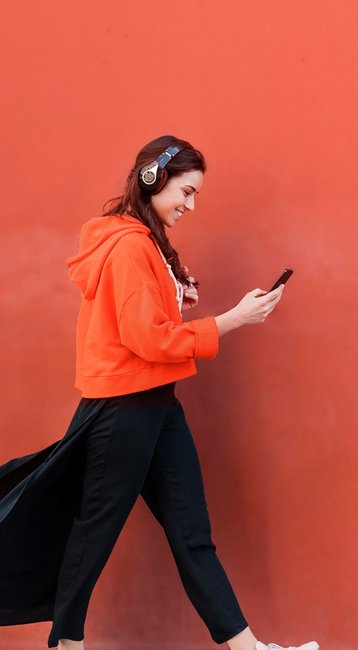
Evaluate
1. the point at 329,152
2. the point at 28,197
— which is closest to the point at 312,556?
the point at 329,152

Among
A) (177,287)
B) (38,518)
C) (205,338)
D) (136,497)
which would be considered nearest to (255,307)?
(205,338)

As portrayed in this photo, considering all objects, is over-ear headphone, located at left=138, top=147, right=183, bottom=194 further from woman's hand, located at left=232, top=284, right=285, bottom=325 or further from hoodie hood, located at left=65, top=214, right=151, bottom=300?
woman's hand, located at left=232, top=284, right=285, bottom=325

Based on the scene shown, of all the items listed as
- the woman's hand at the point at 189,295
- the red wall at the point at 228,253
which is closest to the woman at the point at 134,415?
the woman's hand at the point at 189,295

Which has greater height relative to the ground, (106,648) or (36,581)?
(36,581)

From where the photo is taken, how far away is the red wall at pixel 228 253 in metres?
3.24

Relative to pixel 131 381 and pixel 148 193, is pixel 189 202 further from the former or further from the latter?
pixel 131 381

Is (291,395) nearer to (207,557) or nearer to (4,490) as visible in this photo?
(207,557)

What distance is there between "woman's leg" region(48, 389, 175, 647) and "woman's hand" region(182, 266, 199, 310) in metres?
0.40

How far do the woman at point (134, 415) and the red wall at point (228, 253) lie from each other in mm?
297

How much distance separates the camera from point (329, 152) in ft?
10.6

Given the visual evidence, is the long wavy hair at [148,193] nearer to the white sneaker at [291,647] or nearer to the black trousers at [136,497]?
the black trousers at [136,497]

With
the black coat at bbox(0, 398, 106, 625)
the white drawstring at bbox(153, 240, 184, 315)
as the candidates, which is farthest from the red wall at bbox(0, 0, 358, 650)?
the black coat at bbox(0, 398, 106, 625)

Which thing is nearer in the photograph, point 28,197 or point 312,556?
point 312,556

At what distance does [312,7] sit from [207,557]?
1693 millimetres
